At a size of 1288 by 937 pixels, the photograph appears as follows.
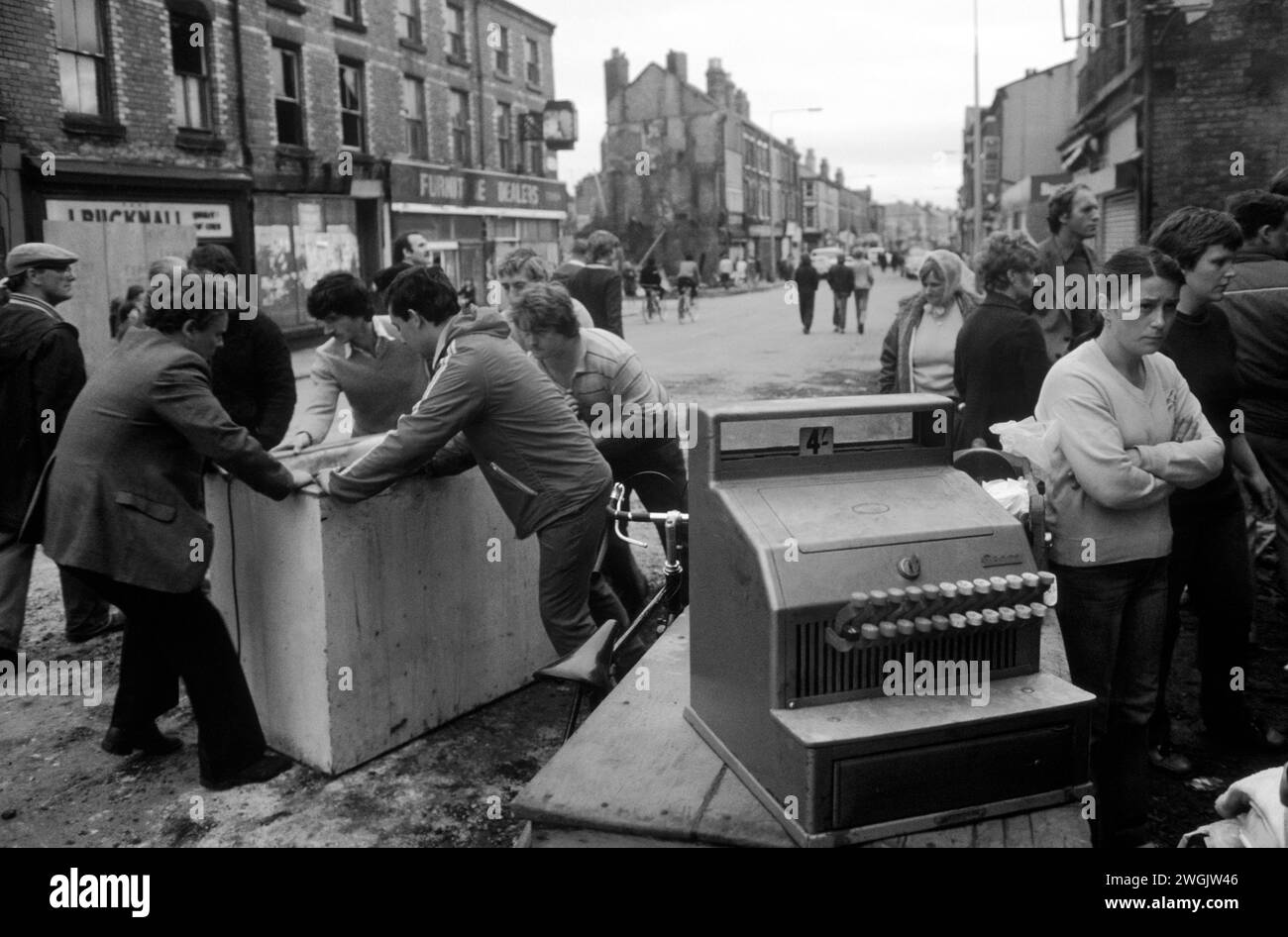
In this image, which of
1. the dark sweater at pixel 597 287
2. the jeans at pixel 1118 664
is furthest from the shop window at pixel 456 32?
the jeans at pixel 1118 664

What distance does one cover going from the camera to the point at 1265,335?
4340mm

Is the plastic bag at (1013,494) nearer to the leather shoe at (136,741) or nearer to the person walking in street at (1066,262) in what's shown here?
the person walking in street at (1066,262)

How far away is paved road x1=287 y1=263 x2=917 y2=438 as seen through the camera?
46.5ft

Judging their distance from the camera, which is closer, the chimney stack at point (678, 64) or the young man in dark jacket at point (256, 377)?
the young man in dark jacket at point (256, 377)

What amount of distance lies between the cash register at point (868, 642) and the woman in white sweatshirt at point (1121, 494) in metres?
1.03

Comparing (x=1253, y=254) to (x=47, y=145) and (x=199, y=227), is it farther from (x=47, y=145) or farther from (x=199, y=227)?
(x=199, y=227)

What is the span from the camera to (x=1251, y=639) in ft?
16.6

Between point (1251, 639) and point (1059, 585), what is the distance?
261 cm

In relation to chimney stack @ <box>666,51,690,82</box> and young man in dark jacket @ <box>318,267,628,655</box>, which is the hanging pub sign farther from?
chimney stack @ <box>666,51,690,82</box>

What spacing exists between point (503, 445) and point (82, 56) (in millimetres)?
15628

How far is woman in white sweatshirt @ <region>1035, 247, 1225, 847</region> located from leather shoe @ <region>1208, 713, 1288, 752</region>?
105cm

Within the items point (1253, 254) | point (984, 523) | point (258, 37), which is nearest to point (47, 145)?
point (258, 37)

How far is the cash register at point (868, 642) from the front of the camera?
1.79m
